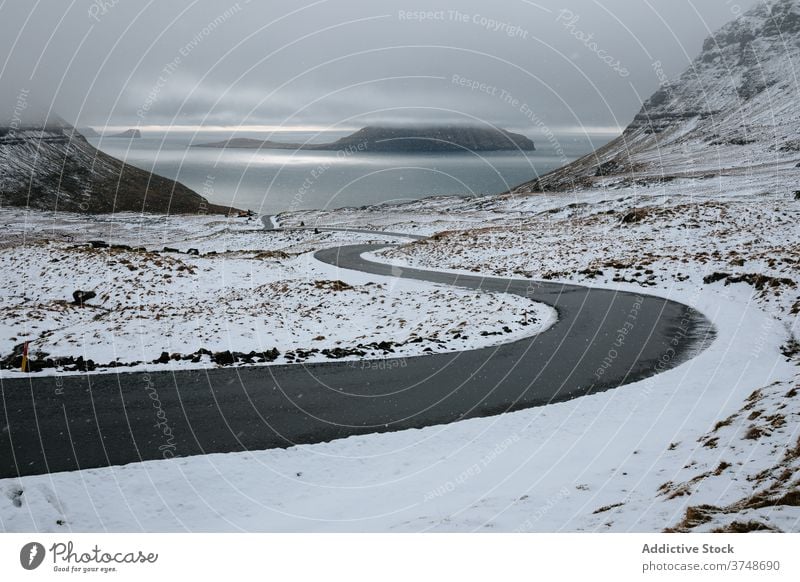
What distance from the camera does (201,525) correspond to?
850 cm

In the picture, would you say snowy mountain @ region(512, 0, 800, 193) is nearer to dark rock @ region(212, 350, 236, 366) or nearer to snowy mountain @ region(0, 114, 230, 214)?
dark rock @ region(212, 350, 236, 366)

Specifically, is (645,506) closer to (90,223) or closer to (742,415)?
(742,415)

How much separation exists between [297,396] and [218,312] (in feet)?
31.9

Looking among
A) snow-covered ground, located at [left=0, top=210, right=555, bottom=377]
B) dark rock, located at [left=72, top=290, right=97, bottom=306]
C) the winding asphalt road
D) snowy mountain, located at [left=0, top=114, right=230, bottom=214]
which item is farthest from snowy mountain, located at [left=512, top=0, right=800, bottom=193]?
snowy mountain, located at [left=0, top=114, right=230, bottom=214]

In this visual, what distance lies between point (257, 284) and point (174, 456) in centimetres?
2047

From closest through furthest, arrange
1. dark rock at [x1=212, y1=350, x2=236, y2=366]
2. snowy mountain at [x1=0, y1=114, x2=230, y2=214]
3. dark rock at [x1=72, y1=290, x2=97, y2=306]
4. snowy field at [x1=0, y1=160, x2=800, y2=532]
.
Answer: snowy field at [x1=0, y1=160, x2=800, y2=532] < dark rock at [x1=212, y1=350, x2=236, y2=366] < dark rock at [x1=72, y1=290, x2=97, y2=306] < snowy mountain at [x1=0, y1=114, x2=230, y2=214]

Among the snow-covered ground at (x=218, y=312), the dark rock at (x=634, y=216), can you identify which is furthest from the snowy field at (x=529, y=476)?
the dark rock at (x=634, y=216)

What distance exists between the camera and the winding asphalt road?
1080 centimetres

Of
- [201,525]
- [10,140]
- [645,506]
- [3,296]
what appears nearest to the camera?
[645,506]

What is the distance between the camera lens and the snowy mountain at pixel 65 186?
159m
